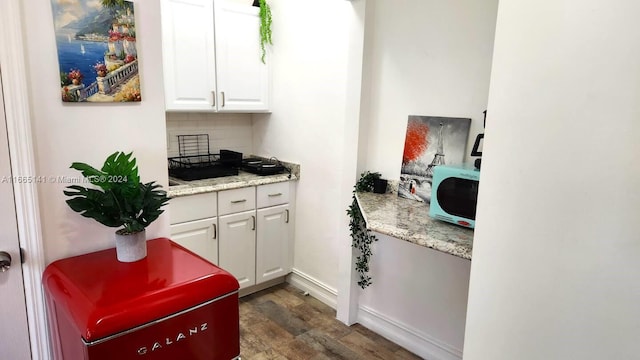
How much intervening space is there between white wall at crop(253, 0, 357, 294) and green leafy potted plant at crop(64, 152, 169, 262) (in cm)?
157

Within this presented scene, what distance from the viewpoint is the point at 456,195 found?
187cm

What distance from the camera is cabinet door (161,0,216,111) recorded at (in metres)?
2.65

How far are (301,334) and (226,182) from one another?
121 cm

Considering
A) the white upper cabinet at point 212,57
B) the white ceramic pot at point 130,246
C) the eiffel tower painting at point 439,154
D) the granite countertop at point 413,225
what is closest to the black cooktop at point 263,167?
the white upper cabinet at point 212,57

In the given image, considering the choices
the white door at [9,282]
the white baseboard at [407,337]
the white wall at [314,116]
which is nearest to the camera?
the white door at [9,282]

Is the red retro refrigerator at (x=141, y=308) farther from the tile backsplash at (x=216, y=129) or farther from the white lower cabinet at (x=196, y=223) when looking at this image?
the tile backsplash at (x=216, y=129)

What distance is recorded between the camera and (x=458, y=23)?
7.00ft

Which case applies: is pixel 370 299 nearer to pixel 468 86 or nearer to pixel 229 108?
pixel 468 86

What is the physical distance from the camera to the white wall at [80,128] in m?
1.24

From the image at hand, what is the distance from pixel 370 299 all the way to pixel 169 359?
5.98 feet

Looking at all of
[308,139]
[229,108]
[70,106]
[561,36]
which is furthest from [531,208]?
[229,108]

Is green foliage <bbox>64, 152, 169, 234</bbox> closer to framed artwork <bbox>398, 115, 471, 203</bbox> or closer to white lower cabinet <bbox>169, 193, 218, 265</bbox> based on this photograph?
white lower cabinet <bbox>169, 193, 218, 265</bbox>

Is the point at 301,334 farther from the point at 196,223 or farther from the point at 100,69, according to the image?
the point at 100,69

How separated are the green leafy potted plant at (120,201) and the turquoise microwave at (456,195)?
1272mm
